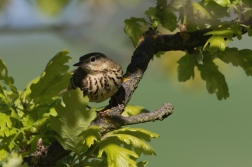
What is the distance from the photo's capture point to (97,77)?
135 inches

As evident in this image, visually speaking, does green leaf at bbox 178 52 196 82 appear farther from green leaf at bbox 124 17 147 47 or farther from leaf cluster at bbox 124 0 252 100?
green leaf at bbox 124 17 147 47

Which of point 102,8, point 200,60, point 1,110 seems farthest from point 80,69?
point 1,110

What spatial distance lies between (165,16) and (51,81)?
0.85 metres

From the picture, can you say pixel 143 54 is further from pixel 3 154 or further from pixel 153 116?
pixel 3 154

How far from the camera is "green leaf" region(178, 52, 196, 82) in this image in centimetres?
302

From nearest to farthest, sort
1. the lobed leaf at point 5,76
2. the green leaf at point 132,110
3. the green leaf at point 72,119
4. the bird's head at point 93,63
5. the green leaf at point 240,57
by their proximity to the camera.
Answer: the green leaf at point 72,119 → the lobed leaf at point 5,76 → the green leaf at point 132,110 → the green leaf at point 240,57 → the bird's head at point 93,63

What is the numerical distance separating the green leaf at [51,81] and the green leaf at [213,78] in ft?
3.09

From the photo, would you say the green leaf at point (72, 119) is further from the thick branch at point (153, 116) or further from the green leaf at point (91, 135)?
the thick branch at point (153, 116)

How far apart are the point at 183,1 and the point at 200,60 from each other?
39 cm

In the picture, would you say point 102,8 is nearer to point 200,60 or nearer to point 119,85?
point 119,85

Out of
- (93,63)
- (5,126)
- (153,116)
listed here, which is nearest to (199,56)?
(153,116)

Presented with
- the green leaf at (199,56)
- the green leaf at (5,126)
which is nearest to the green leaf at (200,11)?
the green leaf at (199,56)

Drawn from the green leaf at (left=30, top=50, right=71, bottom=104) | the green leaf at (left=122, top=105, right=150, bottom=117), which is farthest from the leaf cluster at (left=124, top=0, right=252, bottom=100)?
the green leaf at (left=30, top=50, right=71, bottom=104)

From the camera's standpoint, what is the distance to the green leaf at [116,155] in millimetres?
1952
